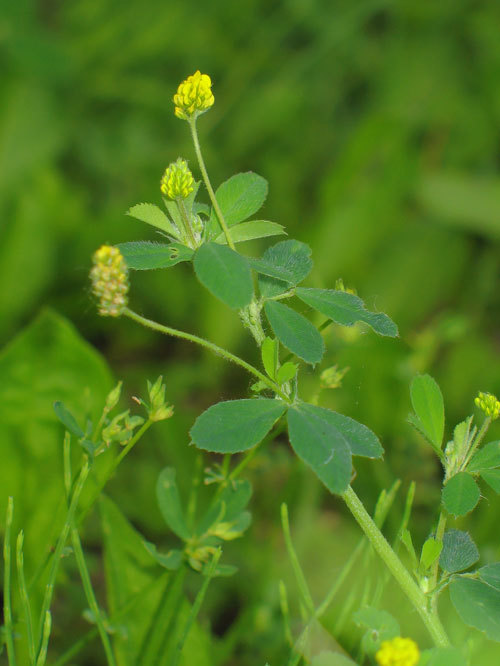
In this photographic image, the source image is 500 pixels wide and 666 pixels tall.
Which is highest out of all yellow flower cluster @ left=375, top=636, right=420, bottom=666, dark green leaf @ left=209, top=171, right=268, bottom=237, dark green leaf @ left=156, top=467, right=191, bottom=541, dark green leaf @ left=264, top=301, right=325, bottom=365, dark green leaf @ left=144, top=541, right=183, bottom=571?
dark green leaf @ left=209, top=171, right=268, bottom=237

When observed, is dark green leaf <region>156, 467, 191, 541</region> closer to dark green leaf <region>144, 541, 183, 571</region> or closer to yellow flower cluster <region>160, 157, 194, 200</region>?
dark green leaf <region>144, 541, 183, 571</region>

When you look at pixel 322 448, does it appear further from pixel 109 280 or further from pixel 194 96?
pixel 194 96

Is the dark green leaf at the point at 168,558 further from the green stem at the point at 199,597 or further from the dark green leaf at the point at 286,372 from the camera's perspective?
the dark green leaf at the point at 286,372

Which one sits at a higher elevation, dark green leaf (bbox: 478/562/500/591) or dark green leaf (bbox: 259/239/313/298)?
dark green leaf (bbox: 259/239/313/298)

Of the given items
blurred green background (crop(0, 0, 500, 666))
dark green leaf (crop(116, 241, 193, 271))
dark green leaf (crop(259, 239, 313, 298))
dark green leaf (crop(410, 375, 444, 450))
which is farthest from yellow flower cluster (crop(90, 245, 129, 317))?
blurred green background (crop(0, 0, 500, 666))

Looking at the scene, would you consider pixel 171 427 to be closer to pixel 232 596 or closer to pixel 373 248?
pixel 232 596

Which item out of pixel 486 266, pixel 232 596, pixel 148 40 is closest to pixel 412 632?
pixel 232 596
